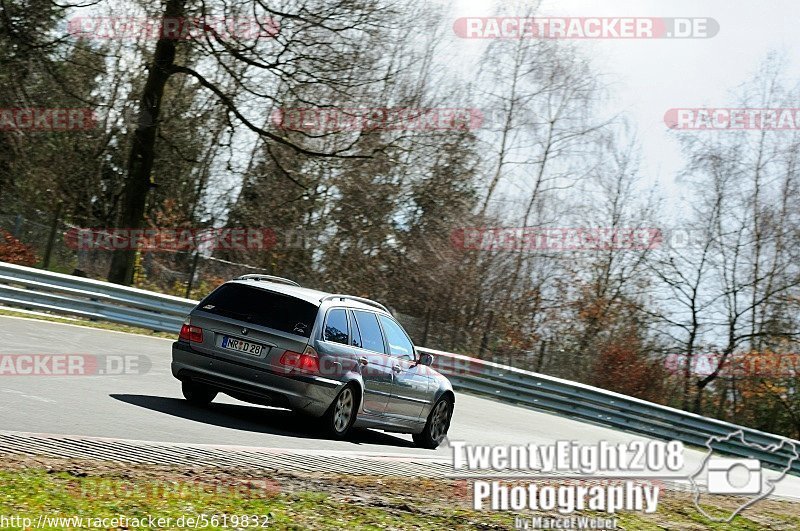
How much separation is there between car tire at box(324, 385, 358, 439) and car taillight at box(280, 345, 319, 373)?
502 millimetres

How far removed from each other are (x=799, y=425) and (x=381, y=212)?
48.4ft

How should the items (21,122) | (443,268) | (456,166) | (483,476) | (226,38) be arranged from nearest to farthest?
(483,476) → (226,38) → (21,122) → (443,268) → (456,166)

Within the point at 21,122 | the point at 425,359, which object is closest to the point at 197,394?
the point at 425,359

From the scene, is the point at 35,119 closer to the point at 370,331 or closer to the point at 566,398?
the point at 566,398

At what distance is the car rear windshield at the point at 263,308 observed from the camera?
11.9 metres

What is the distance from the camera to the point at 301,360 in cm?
→ 1167

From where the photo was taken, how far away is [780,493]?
1673 centimetres

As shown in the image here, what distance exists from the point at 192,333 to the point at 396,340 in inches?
102

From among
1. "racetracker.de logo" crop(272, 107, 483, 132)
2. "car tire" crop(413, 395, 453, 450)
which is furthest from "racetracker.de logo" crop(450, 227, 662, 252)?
"car tire" crop(413, 395, 453, 450)

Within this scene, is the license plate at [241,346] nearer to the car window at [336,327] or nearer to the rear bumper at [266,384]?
the rear bumper at [266,384]

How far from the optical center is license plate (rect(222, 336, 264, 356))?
11766 millimetres

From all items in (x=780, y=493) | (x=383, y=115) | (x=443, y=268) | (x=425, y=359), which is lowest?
(x=780, y=493)

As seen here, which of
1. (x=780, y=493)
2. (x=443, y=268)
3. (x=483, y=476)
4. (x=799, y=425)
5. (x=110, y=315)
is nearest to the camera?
(x=483, y=476)

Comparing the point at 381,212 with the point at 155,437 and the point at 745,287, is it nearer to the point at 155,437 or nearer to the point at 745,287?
the point at 745,287
